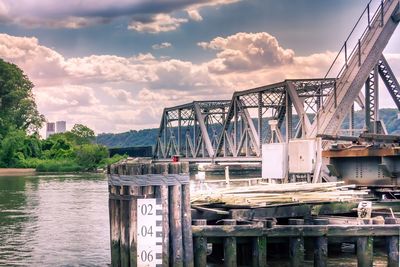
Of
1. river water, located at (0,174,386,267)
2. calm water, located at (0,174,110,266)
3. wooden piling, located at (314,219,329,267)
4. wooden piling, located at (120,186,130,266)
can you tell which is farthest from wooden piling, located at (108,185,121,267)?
calm water, located at (0,174,110,266)

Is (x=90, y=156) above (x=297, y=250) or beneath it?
above

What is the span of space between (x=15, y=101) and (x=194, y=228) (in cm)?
13671

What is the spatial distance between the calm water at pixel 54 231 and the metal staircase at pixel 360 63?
59.0ft

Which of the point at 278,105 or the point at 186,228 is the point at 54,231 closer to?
the point at 186,228

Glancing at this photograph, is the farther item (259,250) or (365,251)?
(365,251)

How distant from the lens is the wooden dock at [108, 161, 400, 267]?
1856cm

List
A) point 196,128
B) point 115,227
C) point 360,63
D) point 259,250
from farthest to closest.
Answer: point 196,128 → point 360,63 → point 259,250 → point 115,227

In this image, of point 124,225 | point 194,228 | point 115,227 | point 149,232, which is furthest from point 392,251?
point 115,227

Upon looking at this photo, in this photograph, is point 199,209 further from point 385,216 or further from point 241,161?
point 241,161

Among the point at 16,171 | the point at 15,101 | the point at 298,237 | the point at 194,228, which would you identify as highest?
the point at 15,101

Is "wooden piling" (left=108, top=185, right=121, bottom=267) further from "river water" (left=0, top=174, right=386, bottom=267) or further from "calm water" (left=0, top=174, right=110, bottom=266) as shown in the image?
"calm water" (left=0, top=174, right=110, bottom=266)

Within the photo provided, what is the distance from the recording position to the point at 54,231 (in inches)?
1452

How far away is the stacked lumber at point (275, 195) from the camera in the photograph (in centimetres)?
2264

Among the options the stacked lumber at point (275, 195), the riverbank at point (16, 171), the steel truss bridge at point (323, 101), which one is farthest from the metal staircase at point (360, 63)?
the riverbank at point (16, 171)
